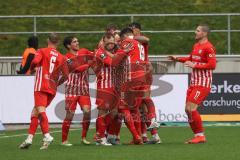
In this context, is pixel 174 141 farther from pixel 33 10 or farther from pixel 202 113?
pixel 33 10

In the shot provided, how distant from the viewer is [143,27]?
30.1 metres

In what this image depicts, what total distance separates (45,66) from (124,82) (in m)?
1.91

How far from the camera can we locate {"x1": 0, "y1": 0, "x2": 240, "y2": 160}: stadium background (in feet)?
55.7

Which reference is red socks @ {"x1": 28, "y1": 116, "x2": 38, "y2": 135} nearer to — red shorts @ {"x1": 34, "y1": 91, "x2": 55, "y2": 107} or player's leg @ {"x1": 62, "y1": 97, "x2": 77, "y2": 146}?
red shorts @ {"x1": 34, "y1": 91, "x2": 55, "y2": 107}

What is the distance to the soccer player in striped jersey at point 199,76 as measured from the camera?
17.8 metres

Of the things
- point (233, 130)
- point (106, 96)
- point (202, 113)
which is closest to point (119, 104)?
point (106, 96)

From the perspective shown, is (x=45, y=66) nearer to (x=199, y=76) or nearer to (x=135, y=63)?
(x=135, y=63)

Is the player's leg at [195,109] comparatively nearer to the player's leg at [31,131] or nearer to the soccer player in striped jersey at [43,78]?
the soccer player in striped jersey at [43,78]

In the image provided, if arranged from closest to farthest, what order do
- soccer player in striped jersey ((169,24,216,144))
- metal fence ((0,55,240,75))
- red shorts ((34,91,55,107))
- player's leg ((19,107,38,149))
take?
player's leg ((19,107,38,149)), red shorts ((34,91,55,107)), soccer player in striped jersey ((169,24,216,144)), metal fence ((0,55,240,75))

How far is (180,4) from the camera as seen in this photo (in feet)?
110

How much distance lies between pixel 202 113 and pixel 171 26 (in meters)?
5.31

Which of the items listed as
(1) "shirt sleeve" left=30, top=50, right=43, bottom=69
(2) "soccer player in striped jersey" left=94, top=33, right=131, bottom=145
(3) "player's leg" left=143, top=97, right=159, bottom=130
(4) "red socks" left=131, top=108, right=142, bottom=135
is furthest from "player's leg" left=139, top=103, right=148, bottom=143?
(1) "shirt sleeve" left=30, top=50, right=43, bottom=69

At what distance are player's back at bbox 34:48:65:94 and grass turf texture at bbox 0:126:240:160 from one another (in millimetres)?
1135

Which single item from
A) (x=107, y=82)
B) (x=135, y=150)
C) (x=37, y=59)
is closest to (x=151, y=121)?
(x=107, y=82)
